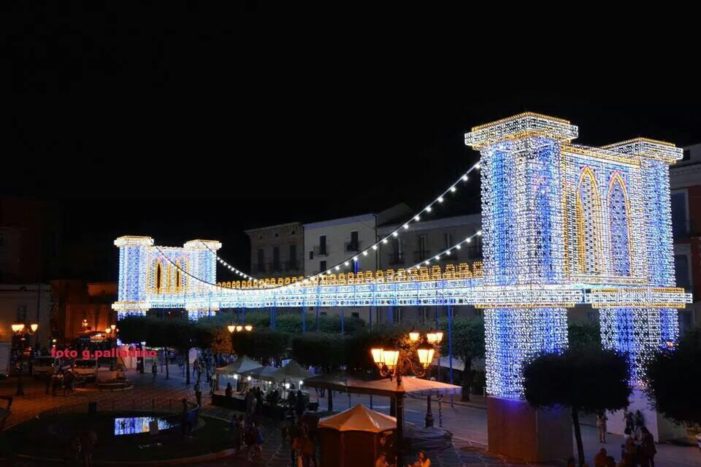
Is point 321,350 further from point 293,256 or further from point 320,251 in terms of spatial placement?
point 293,256

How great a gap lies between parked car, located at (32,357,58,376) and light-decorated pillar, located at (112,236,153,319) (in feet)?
15.8

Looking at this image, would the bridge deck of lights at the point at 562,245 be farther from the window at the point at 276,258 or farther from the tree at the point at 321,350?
the window at the point at 276,258

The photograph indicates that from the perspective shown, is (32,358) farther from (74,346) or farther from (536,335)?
(536,335)

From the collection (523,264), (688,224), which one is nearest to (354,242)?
(688,224)

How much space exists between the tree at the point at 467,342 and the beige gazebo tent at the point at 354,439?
13669mm

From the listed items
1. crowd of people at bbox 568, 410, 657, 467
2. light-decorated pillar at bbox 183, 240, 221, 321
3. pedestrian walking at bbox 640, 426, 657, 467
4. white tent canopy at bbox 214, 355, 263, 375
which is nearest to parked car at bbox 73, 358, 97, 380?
light-decorated pillar at bbox 183, 240, 221, 321

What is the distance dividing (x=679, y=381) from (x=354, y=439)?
655 cm

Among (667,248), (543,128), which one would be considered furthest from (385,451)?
(667,248)

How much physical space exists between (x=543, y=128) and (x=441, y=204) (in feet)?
79.4

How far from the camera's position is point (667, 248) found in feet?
66.2

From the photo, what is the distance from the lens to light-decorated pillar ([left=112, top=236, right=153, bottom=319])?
44.8 m

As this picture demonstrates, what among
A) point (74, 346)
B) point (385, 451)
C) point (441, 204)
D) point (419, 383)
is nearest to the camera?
point (385, 451)

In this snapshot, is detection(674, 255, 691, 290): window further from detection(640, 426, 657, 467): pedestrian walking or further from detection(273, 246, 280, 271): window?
detection(273, 246, 280, 271): window

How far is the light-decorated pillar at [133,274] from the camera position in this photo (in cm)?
4484
